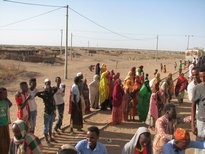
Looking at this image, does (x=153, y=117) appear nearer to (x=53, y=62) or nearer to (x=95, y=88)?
(x=95, y=88)

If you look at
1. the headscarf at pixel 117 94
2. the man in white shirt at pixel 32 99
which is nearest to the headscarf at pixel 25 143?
the man in white shirt at pixel 32 99

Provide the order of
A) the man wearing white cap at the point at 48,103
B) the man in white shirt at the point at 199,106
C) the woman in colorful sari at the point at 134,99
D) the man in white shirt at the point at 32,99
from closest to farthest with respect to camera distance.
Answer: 1. the man in white shirt at the point at 199,106
2. the man in white shirt at the point at 32,99
3. the man wearing white cap at the point at 48,103
4. the woman in colorful sari at the point at 134,99

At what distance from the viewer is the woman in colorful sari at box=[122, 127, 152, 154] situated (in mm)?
4297

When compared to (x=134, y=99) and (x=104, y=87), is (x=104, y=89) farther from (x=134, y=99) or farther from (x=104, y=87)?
(x=134, y=99)

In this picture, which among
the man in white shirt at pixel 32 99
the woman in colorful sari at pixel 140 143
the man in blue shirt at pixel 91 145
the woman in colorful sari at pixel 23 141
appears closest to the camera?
the woman in colorful sari at pixel 23 141

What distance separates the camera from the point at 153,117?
31.5ft

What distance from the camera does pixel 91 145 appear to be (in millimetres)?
4480

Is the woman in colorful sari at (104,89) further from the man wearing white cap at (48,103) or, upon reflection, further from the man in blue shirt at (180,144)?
→ the man in blue shirt at (180,144)

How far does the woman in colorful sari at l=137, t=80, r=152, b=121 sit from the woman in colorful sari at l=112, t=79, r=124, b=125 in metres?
0.68

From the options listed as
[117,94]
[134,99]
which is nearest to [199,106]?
[117,94]

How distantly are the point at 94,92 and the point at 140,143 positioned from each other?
853 cm

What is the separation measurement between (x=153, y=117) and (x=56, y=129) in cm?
289

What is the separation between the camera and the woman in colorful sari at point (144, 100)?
10477 millimetres

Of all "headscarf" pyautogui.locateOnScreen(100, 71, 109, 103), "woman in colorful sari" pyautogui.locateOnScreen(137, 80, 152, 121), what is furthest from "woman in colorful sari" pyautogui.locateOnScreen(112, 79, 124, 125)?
"headscarf" pyautogui.locateOnScreen(100, 71, 109, 103)
